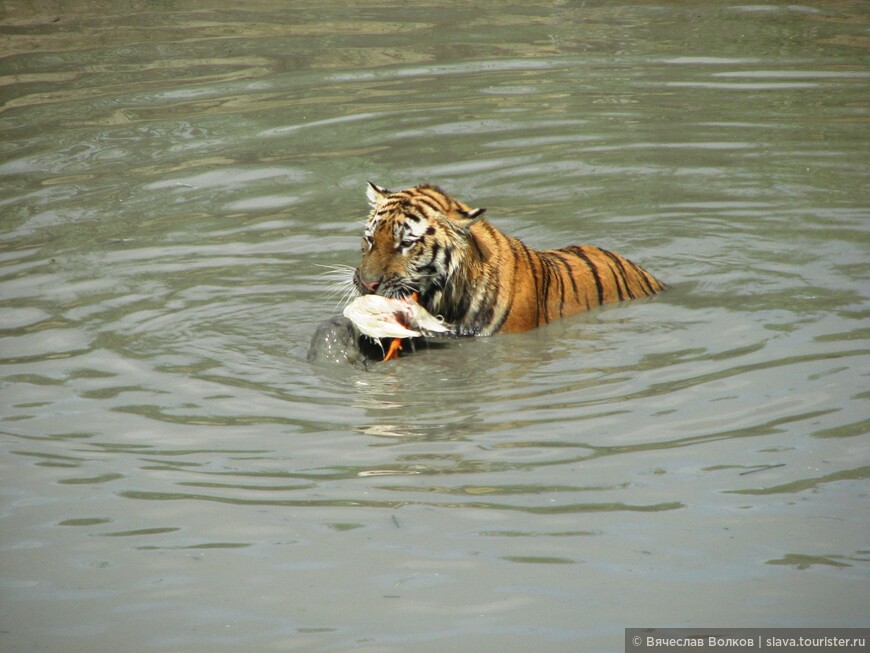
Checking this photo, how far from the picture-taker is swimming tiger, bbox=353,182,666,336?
561 centimetres

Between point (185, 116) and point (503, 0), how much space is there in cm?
437

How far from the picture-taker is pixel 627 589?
3.27m

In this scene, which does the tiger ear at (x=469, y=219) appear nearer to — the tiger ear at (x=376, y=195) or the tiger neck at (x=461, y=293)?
the tiger neck at (x=461, y=293)

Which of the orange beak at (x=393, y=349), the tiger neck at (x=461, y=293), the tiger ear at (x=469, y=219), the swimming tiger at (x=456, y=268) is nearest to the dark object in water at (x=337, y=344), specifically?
the orange beak at (x=393, y=349)

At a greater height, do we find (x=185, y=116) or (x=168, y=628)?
(x=185, y=116)

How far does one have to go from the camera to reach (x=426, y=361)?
214 inches

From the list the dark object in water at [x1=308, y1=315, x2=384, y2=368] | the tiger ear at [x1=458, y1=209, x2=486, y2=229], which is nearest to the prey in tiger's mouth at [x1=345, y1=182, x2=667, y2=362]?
the tiger ear at [x1=458, y1=209, x2=486, y2=229]

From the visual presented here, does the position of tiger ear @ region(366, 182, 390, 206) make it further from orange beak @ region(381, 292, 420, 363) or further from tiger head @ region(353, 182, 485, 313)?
orange beak @ region(381, 292, 420, 363)

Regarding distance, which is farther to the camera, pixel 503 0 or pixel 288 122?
pixel 503 0

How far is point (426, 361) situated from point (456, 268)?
510mm

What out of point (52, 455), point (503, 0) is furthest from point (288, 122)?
point (52, 455)

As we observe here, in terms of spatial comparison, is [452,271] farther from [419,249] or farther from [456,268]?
[419,249]

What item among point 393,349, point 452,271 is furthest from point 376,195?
point 393,349

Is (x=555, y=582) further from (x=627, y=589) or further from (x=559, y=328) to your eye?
(x=559, y=328)
